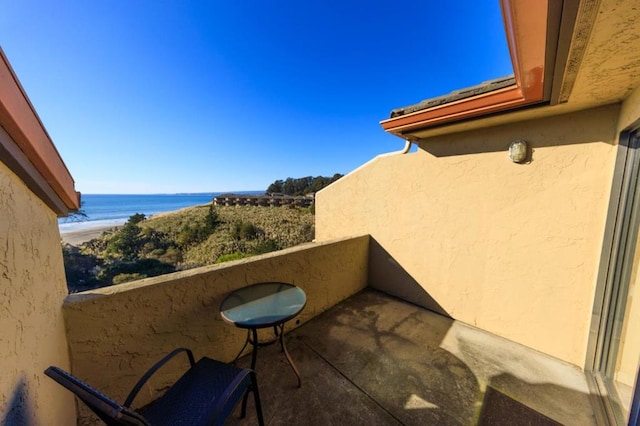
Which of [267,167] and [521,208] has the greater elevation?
[267,167]

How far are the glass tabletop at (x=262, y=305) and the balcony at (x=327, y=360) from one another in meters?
0.20

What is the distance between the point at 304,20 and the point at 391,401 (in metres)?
7.79

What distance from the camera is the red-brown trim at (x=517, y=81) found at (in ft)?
3.21

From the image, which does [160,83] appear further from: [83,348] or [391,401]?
[391,401]

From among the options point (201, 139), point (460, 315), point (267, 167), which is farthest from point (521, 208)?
point (267, 167)

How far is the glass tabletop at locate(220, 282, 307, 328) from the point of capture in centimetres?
175

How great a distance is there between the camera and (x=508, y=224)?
264 centimetres

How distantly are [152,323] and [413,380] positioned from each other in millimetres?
2417

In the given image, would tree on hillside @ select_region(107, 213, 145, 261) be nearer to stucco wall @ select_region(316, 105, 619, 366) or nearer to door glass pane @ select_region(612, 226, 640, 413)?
stucco wall @ select_region(316, 105, 619, 366)

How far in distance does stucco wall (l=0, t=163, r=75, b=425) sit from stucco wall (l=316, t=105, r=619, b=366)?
3691 millimetres

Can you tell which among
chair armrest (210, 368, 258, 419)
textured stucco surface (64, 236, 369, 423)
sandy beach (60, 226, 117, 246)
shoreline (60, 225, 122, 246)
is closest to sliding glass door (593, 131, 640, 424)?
chair armrest (210, 368, 258, 419)

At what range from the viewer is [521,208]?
8.35 feet

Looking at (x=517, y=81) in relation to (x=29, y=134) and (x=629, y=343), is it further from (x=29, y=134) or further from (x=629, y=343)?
(x=29, y=134)

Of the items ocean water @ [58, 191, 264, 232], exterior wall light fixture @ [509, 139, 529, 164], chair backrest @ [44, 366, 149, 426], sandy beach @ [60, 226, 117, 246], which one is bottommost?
sandy beach @ [60, 226, 117, 246]
